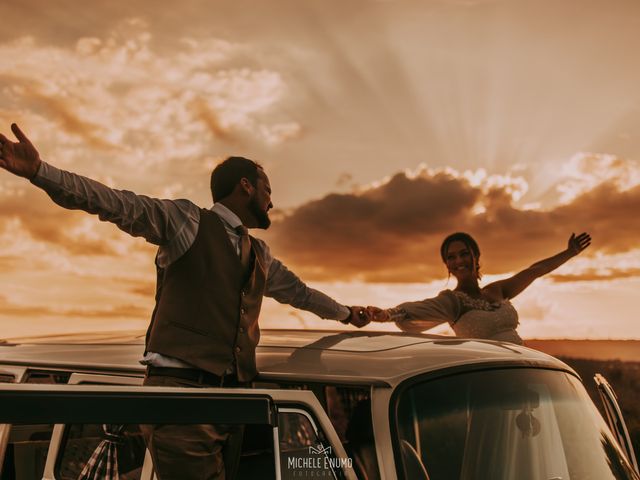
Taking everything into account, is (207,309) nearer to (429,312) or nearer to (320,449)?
(320,449)

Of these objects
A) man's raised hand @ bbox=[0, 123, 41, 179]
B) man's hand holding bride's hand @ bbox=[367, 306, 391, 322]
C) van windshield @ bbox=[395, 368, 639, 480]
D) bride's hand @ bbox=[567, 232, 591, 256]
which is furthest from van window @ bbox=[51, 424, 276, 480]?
bride's hand @ bbox=[567, 232, 591, 256]

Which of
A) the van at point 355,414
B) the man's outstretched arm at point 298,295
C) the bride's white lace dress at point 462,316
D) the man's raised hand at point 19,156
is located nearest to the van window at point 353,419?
the van at point 355,414

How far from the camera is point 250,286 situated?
3.88 m

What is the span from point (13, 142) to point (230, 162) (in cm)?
143

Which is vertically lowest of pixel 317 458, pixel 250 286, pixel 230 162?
pixel 317 458

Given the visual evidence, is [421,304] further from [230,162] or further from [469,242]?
[230,162]

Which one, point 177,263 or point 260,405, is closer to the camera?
point 260,405

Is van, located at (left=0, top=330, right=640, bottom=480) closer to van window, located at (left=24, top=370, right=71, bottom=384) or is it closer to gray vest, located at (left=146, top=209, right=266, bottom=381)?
van window, located at (left=24, top=370, right=71, bottom=384)

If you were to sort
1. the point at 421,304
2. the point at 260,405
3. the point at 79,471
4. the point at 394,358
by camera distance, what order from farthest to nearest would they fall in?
the point at 421,304 → the point at 79,471 → the point at 394,358 → the point at 260,405

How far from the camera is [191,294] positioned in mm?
3656

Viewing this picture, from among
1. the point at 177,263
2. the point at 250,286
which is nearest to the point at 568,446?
the point at 250,286

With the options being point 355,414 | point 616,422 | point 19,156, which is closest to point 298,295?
point 355,414

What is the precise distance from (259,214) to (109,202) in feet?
3.42

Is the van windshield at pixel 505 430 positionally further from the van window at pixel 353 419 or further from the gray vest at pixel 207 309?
the gray vest at pixel 207 309
